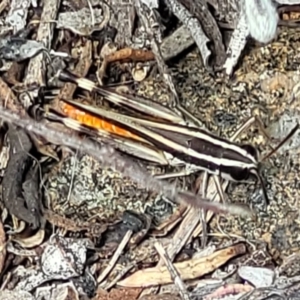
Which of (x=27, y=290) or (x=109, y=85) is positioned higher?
(x=109, y=85)

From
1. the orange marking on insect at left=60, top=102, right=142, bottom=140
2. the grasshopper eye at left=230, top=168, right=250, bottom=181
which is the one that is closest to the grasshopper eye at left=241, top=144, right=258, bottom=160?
the grasshopper eye at left=230, top=168, right=250, bottom=181

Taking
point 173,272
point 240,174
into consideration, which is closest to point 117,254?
point 173,272

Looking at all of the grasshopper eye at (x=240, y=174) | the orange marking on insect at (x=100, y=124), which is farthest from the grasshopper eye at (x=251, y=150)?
the orange marking on insect at (x=100, y=124)

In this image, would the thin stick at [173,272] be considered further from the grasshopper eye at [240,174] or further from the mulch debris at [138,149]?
the grasshopper eye at [240,174]

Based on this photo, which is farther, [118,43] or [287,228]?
[118,43]

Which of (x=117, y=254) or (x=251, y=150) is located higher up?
(x=251, y=150)

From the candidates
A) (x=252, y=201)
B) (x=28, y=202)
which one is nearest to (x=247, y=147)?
(x=252, y=201)

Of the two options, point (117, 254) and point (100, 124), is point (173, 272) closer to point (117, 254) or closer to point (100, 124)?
point (117, 254)

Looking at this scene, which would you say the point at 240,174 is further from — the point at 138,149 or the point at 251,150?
the point at 138,149

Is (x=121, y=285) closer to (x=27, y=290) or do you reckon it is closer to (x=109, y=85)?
(x=27, y=290)

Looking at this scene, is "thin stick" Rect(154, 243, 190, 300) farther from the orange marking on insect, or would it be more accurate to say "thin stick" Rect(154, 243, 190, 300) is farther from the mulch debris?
the orange marking on insect

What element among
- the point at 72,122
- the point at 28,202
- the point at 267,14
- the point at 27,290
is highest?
the point at 267,14
